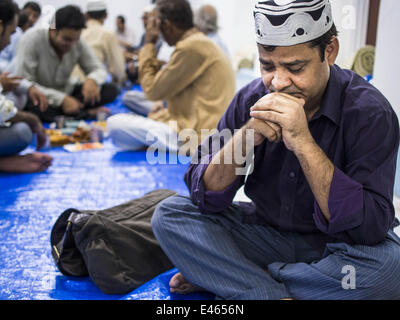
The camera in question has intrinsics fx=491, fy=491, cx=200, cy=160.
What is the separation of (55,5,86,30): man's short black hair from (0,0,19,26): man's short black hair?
110cm

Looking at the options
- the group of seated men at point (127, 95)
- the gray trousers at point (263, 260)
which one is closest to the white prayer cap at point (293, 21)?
the gray trousers at point (263, 260)

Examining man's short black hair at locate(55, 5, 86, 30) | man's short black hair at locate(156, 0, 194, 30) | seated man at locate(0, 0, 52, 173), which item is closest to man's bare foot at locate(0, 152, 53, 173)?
seated man at locate(0, 0, 52, 173)

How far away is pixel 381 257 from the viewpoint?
1.47 m

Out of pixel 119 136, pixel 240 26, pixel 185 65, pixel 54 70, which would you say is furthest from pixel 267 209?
pixel 240 26

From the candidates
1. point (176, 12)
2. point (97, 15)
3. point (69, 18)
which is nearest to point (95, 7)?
point (97, 15)

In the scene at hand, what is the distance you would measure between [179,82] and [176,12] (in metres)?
0.48

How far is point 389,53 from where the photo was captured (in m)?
2.59

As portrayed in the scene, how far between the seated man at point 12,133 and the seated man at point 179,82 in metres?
0.70

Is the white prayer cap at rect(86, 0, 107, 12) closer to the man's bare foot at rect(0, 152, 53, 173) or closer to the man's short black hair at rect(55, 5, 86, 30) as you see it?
the man's short black hair at rect(55, 5, 86, 30)

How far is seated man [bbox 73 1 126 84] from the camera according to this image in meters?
6.64

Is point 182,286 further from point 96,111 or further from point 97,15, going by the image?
point 97,15

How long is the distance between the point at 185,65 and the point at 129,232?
1744 mm

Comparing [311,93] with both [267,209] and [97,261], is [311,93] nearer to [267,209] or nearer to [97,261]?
[267,209]

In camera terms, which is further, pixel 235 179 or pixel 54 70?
pixel 54 70
